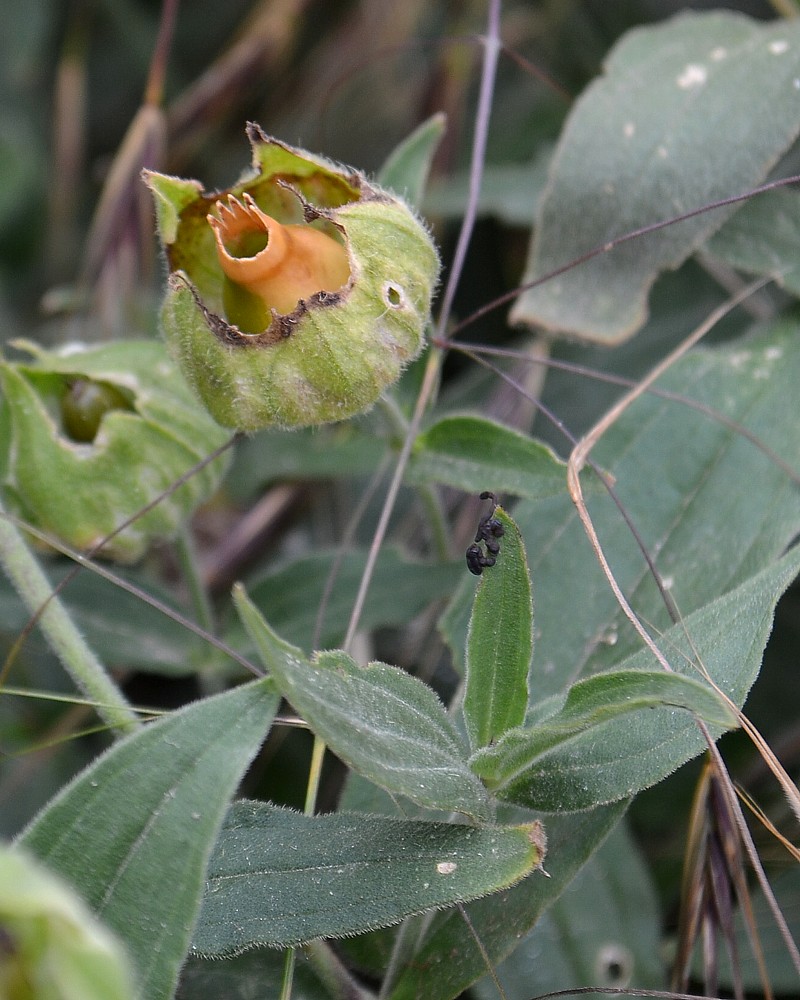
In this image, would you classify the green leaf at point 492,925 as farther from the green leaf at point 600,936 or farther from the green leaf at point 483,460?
the green leaf at point 483,460

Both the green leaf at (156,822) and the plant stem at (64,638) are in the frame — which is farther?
the plant stem at (64,638)

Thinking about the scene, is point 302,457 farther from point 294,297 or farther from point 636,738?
point 636,738

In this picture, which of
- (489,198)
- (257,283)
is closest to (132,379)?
(257,283)

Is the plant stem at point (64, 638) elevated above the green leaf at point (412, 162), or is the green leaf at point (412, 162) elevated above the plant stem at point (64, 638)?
the green leaf at point (412, 162)

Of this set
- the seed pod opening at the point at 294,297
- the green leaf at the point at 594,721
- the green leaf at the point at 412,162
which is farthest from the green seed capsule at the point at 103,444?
the green leaf at the point at 594,721

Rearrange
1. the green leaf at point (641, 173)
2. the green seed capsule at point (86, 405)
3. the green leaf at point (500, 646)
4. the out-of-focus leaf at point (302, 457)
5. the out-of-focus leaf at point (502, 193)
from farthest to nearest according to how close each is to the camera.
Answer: the out-of-focus leaf at point (502, 193)
the out-of-focus leaf at point (302, 457)
the green leaf at point (641, 173)
the green seed capsule at point (86, 405)
the green leaf at point (500, 646)

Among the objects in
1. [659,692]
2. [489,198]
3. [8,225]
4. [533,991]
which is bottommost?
[533,991]

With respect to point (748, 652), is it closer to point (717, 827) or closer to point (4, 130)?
point (717, 827)
